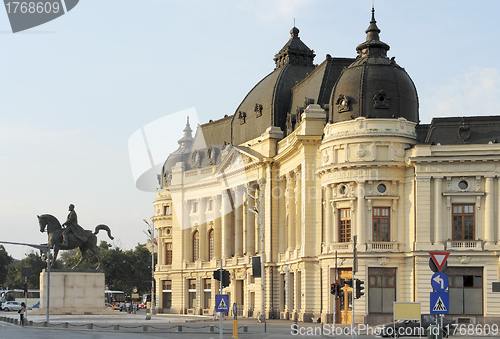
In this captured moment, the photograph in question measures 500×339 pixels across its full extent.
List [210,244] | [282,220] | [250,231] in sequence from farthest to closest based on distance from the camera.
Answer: [210,244] < [250,231] < [282,220]

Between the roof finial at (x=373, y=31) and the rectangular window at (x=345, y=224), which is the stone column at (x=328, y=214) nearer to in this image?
the rectangular window at (x=345, y=224)

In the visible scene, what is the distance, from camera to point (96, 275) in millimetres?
72812

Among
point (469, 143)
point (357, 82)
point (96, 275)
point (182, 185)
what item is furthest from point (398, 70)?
point (182, 185)

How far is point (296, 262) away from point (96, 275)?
18.7 meters

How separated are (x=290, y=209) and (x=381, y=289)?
704 inches

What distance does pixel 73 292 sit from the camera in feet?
235

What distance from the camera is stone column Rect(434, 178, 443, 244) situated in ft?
211

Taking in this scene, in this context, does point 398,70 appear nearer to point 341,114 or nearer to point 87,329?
point 341,114

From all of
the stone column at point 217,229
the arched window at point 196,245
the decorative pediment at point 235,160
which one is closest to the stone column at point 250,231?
the decorative pediment at point 235,160

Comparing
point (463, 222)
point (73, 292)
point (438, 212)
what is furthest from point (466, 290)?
point (73, 292)

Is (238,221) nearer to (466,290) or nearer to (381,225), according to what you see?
(381,225)

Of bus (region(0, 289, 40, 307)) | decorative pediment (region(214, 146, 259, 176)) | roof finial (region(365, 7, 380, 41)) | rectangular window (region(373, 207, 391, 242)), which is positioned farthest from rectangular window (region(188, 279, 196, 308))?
roof finial (region(365, 7, 380, 41))

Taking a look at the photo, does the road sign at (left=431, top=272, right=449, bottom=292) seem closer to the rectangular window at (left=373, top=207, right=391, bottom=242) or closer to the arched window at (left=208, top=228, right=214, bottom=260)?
the rectangular window at (left=373, top=207, right=391, bottom=242)

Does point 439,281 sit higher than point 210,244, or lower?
lower
